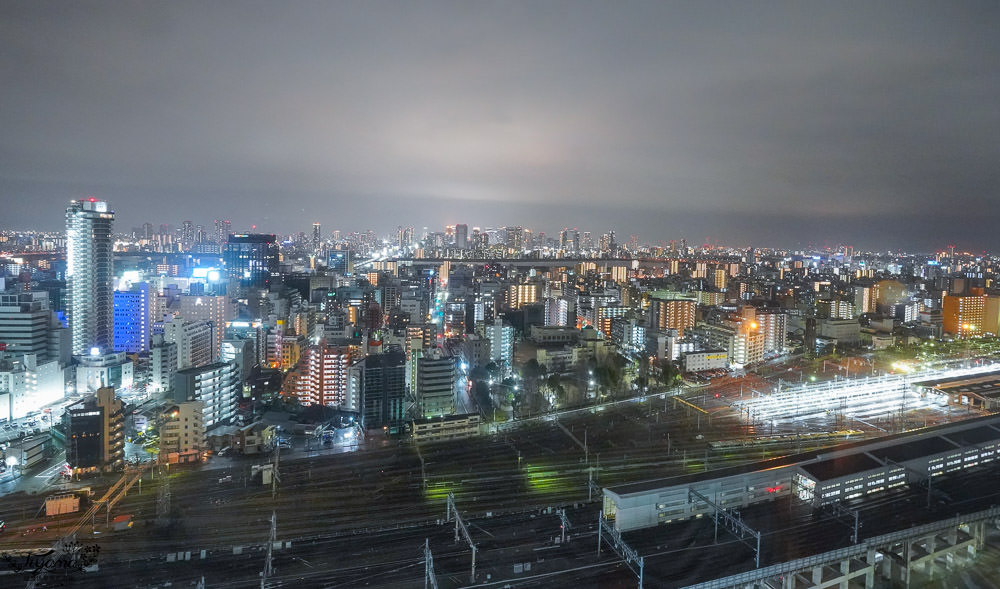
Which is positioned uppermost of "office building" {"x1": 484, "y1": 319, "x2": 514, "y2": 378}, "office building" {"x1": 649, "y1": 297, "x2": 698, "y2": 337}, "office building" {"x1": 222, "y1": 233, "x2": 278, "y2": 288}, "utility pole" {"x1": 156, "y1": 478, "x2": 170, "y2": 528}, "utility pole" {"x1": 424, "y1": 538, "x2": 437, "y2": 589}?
"office building" {"x1": 222, "y1": 233, "x2": 278, "y2": 288}

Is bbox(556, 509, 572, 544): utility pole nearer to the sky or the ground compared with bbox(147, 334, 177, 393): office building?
nearer to the ground

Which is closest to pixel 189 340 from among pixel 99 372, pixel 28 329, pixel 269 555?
pixel 99 372

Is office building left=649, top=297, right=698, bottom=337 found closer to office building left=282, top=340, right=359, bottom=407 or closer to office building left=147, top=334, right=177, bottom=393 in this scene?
office building left=282, top=340, right=359, bottom=407

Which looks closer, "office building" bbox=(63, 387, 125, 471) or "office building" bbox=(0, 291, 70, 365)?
"office building" bbox=(63, 387, 125, 471)

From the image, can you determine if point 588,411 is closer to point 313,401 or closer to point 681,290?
point 313,401

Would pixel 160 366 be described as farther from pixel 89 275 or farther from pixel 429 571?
pixel 429 571

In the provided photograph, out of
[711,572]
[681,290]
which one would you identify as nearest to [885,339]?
[681,290]

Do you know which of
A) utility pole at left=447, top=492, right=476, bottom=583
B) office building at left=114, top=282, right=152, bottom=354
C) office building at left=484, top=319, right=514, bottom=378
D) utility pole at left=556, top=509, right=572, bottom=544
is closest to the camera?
utility pole at left=447, top=492, right=476, bottom=583

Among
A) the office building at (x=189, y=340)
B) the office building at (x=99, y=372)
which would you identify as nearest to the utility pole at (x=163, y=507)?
the office building at (x=189, y=340)

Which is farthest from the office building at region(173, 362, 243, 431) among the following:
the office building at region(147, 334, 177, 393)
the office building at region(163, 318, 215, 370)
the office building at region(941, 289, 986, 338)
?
the office building at region(941, 289, 986, 338)
